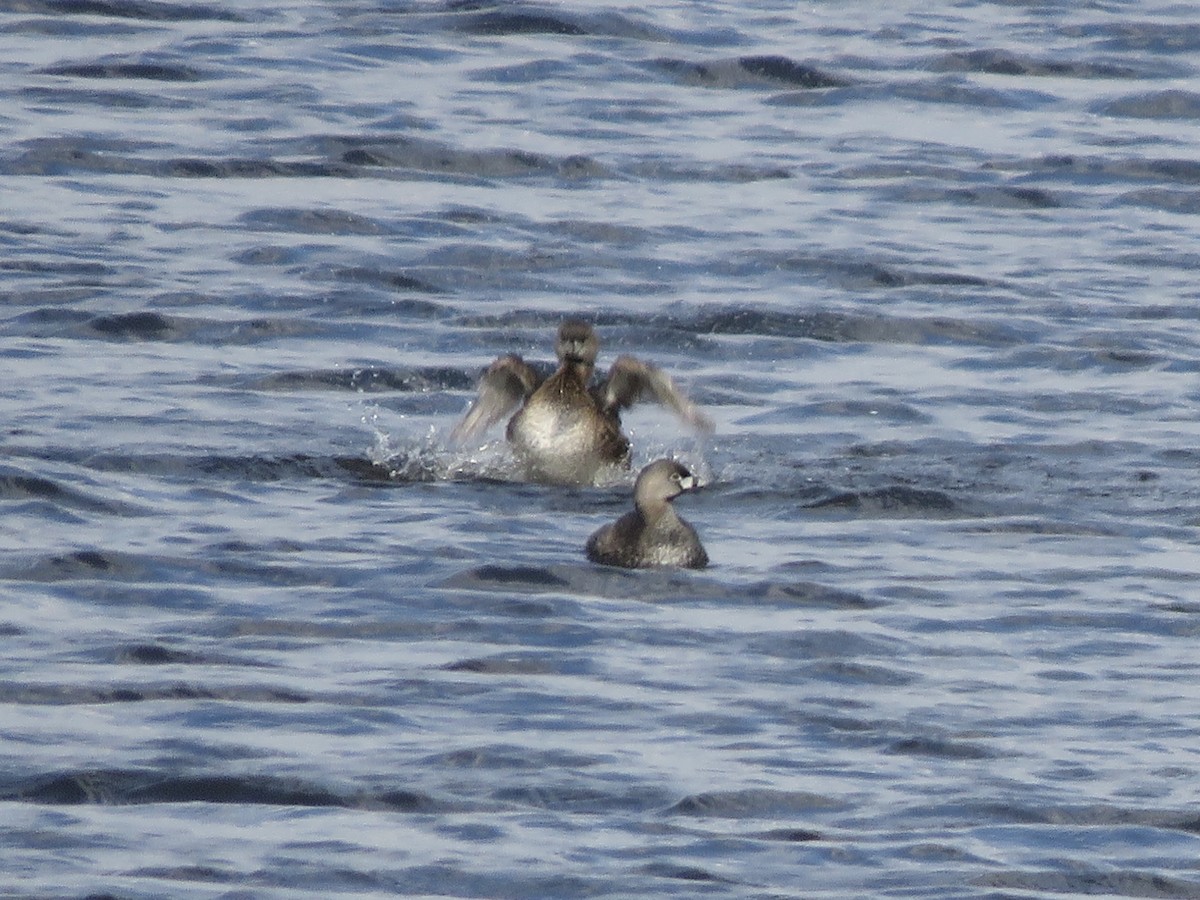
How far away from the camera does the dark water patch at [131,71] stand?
22.2m

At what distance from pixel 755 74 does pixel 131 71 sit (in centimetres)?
445

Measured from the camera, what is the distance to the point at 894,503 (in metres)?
12.9

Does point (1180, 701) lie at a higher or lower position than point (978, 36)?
lower

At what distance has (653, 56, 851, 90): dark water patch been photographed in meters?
22.9

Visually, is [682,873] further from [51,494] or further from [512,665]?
[51,494]

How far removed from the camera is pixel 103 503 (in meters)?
12.5

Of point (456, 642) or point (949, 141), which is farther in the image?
point (949, 141)

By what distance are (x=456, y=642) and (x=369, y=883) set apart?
2425 millimetres

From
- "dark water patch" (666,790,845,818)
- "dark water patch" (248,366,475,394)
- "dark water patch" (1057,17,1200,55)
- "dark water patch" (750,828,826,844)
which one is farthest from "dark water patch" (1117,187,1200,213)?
"dark water patch" (750,828,826,844)

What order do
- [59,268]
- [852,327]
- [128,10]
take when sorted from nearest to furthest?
Answer: 1. [852,327]
2. [59,268]
3. [128,10]

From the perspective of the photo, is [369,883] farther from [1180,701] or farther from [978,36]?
[978,36]

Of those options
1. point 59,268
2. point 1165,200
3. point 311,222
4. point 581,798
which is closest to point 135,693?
point 581,798

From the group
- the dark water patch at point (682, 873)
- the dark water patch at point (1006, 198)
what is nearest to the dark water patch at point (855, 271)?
the dark water patch at point (1006, 198)

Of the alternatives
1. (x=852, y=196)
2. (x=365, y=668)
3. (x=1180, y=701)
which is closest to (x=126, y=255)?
(x=852, y=196)
